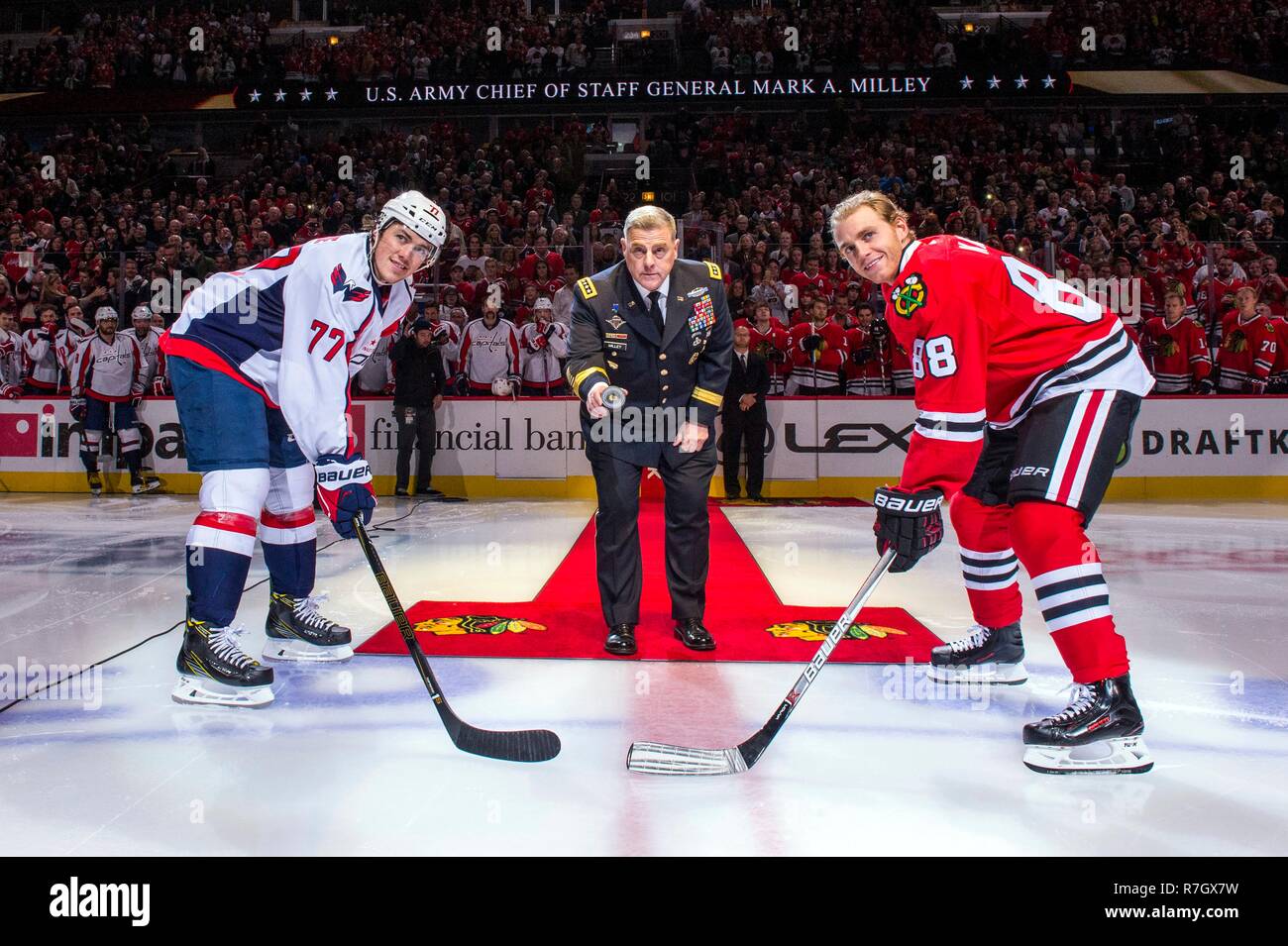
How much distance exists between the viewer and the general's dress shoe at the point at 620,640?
382 centimetres

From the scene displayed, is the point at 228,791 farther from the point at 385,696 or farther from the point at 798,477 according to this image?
the point at 798,477

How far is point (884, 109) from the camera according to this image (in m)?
20.7

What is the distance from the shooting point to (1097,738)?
8.70 feet

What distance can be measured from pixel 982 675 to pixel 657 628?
1.35 metres

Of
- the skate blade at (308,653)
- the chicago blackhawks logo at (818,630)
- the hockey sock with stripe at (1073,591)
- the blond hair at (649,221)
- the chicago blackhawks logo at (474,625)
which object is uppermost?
the blond hair at (649,221)

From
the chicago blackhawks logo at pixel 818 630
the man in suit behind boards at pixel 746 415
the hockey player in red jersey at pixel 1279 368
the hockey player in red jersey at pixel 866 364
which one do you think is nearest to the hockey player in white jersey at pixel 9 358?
the man in suit behind boards at pixel 746 415

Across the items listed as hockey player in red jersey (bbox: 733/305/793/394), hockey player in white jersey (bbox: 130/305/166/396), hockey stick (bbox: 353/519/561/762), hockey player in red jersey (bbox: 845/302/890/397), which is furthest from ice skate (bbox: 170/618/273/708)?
hockey player in white jersey (bbox: 130/305/166/396)

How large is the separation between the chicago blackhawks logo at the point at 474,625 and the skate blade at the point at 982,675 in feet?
5.36

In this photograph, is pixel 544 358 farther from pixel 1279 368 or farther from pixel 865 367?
pixel 1279 368

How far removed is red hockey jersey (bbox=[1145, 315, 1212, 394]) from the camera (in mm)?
9445

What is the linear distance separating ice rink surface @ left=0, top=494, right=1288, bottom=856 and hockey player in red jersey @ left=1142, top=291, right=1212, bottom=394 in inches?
201

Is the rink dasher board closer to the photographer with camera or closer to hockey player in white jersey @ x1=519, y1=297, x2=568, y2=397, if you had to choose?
the photographer with camera

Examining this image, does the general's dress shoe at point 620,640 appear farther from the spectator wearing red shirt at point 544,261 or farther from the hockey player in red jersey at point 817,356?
the spectator wearing red shirt at point 544,261

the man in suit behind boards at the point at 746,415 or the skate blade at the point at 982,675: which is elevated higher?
the man in suit behind boards at the point at 746,415
